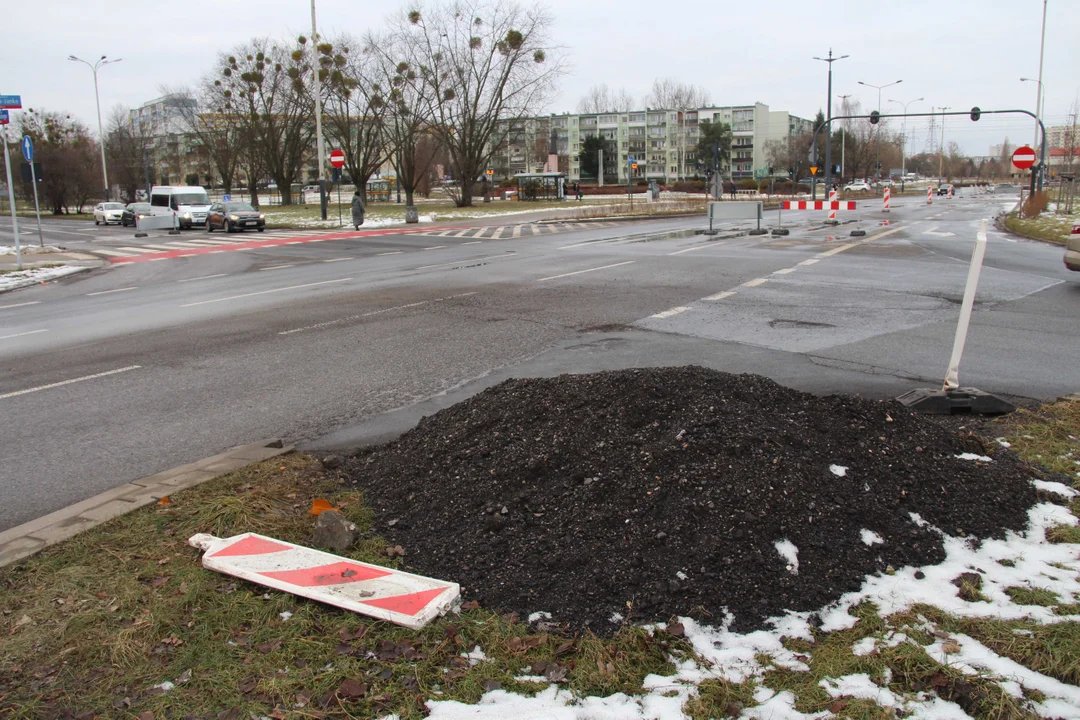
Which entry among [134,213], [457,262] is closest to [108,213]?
[134,213]

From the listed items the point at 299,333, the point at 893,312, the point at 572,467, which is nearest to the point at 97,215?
the point at 299,333

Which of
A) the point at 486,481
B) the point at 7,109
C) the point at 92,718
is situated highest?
the point at 7,109

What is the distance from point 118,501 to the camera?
4.39 m

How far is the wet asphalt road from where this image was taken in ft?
20.1

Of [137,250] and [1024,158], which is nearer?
[137,250]

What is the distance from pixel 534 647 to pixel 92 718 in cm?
148

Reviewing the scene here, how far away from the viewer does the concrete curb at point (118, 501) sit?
12.8ft

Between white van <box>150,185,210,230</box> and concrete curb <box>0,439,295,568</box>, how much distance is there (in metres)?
38.8

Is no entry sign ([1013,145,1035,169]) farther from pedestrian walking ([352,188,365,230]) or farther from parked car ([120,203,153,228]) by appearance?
parked car ([120,203,153,228])

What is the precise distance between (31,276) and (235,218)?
16.7 meters

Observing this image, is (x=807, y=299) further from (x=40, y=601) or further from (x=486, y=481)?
(x=40, y=601)

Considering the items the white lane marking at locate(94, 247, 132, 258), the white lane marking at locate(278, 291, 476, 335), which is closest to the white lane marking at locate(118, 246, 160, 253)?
the white lane marking at locate(94, 247, 132, 258)

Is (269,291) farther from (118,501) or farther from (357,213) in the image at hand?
(357,213)

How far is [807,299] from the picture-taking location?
1191 centimetres
